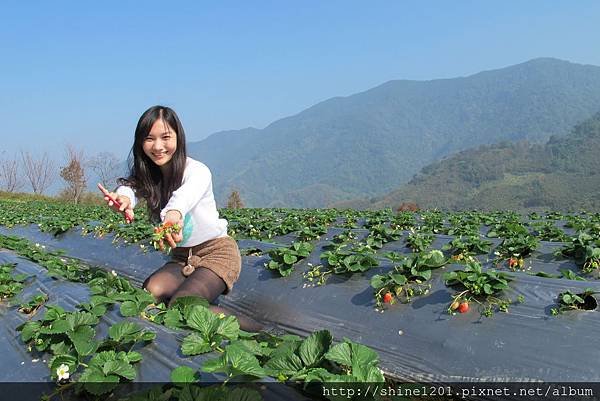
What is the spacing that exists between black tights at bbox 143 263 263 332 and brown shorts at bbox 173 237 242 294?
47 mm

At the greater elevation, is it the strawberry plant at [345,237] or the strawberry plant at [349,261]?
the strawberry plant at [349,261]

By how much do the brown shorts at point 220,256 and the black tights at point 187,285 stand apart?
5 centimetres

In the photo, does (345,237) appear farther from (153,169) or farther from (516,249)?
(153,169)

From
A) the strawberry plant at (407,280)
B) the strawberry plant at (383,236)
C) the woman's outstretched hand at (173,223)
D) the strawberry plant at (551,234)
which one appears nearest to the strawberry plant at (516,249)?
the strawberry plant at (551,234)

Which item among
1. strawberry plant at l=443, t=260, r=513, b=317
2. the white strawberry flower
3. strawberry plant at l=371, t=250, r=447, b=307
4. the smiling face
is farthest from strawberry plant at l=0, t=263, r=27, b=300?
strawberry plant at l=443, t=260, r=513, b=317

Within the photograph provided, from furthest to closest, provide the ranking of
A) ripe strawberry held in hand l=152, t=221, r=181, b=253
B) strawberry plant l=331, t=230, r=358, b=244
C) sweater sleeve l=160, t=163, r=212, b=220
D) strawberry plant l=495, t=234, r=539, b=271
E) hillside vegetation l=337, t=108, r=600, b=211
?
1. hillside vegetation l=337, t=108, r=600, b=211
2. strawberry plant l=331, t=230, r=358, b=244
3. strawberry plant l=495, t=234, r=539, b=271
4. sweater sleeve l=160, t=163, r=212, b=220
5. ripe strawberry held in hand l=152, t=221, r=181, b=253

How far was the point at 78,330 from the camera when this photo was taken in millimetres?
2428

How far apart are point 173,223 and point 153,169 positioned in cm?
89

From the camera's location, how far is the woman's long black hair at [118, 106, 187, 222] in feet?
10.8

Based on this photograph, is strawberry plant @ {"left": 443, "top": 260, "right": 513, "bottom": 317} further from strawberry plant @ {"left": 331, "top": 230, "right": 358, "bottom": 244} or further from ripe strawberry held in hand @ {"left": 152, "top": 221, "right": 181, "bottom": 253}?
strawberry plant @ {"left": 331, "top": 230, "right": 358, "bottom": 244}

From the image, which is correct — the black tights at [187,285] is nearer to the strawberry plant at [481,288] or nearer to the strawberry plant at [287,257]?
the strawberry plant at [287,257]

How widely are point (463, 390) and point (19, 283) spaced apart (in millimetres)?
3415

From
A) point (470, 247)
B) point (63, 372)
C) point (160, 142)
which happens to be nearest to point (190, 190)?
point (160, 142)

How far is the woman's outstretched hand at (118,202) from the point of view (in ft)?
10.6
